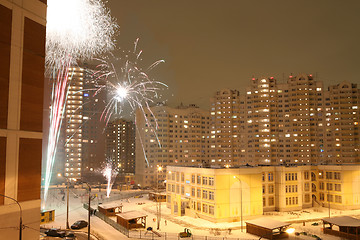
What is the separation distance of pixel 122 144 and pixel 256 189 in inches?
5338

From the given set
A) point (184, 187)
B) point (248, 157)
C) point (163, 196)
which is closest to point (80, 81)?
point (248, 157)

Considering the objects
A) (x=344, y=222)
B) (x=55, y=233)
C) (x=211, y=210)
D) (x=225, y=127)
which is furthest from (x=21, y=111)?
(x=225, y=127)

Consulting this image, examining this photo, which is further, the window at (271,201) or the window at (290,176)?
the window at (290,176)

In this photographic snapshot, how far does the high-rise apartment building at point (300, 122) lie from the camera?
10850 centimetres

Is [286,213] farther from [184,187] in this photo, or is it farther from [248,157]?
[248,157]

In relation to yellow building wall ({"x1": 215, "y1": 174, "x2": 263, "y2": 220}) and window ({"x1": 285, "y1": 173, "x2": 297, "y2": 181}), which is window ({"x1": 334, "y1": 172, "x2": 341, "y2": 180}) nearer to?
window ({"x1": 285, "y1": 173, "x2": 297, "y2": 181})

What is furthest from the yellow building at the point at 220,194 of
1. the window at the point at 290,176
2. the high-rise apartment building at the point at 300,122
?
the high-rise apartment building at the point at 300,122

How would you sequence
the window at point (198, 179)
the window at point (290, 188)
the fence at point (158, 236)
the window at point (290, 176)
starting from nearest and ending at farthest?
the fence at point (158, 236) < the window at point (198, 179) < the window at point (290, 188) < the window at point (290, 176)

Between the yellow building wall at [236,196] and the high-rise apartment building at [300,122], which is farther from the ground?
the high-rise apartment building at [300,122]

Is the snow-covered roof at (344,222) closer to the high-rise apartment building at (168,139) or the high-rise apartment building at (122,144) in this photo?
the high-rise apartment building at (168,139)

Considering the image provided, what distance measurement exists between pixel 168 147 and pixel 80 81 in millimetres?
49034

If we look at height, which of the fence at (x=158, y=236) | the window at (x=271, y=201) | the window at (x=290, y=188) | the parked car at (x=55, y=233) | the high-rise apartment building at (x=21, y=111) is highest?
the high-rise apartment building at (x=21, y=111)

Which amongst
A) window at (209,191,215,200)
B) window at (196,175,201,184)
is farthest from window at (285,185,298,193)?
window at (196,175,201,184)

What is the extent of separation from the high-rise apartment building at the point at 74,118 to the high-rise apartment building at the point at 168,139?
28.8 meters
